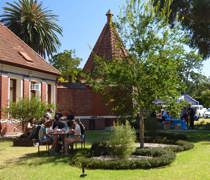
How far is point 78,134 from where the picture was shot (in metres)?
14.7

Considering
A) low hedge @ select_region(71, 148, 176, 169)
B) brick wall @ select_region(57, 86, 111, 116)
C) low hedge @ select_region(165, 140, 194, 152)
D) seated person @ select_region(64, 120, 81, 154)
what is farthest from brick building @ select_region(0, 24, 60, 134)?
low hedge @ select_region(71, 148, 176, 169)

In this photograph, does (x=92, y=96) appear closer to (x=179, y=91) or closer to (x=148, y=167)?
(x=179, y=91)

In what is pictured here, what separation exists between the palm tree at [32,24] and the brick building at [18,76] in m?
13.4

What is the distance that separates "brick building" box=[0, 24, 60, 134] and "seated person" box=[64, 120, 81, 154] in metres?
7.74

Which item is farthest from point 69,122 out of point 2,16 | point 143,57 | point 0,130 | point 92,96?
point 2,16

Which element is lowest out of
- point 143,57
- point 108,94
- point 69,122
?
point 69,122

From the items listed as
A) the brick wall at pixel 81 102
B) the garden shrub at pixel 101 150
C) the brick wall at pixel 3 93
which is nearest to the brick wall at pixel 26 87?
the brick wall at pixel 3 93

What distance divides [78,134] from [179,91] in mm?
4099

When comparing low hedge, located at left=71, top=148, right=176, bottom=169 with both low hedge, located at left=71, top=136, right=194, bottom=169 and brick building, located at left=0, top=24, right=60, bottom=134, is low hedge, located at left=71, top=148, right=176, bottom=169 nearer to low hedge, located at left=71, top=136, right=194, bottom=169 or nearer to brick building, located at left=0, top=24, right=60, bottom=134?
low hedge, located at left=71, top=136, right=194, bottom=169

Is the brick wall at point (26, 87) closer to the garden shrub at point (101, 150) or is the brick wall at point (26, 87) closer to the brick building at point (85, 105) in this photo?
the brick building at point (85, 105)

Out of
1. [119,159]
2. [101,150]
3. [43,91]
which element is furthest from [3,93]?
[119,159]

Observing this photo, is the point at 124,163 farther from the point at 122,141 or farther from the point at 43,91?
the point at 43,91

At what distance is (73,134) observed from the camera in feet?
47.3

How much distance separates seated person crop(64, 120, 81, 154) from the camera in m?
14.1
